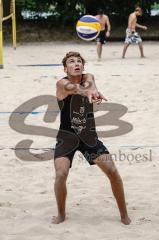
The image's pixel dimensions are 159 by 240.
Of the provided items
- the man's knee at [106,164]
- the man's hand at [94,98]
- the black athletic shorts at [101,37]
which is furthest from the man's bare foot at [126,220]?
the black athletic shorts at [101,37]

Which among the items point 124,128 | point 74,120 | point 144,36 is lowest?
point 144,36

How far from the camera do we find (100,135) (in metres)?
6.81

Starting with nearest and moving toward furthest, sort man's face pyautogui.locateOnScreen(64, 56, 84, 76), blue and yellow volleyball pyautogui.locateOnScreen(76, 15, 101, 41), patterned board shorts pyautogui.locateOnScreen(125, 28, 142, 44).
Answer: man's face pyautogui.locateOnScreen(64, 56, 84, 76) → blue and yellow volleyball pyautogui.locateOnScreen(76, 15, 101, 41) → patterned board shorts pyautogui.locateOnScreen(125, 28, 142, 44)

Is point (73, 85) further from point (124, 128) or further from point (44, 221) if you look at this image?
point (124, 128)

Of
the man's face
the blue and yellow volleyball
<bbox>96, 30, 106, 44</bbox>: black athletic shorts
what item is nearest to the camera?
the man's face

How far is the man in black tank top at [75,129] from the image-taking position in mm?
3836

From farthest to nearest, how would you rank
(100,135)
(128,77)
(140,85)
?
(128,77), (140,85), (100,135)

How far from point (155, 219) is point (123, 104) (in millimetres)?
4600

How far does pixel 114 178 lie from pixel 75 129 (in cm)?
44

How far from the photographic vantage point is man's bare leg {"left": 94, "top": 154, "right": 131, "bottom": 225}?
12.8 ft

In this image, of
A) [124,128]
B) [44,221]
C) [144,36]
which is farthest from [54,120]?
[144,36]

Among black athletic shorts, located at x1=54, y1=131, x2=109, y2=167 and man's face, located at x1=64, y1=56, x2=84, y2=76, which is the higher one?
man's face, located at x1=64, y1=56, x2=84, y2=76

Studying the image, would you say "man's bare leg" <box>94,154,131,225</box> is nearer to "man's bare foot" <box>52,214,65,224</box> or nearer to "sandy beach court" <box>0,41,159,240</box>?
"sandy beach court" <box>0,41,159,240</box>

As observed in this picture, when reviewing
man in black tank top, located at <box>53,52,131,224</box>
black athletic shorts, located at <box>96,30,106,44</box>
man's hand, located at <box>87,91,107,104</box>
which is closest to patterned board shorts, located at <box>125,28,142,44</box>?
black athletic shorts, located at <box>96,30,106,44</box>
